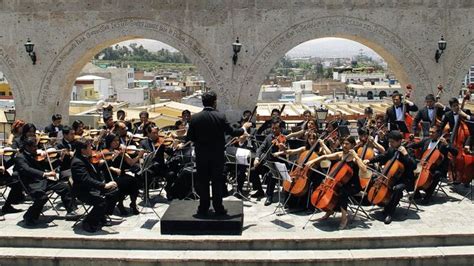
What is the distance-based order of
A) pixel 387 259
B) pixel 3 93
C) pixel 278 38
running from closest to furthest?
pixel 387 259 → pixel 278 38 → pixel 3 93

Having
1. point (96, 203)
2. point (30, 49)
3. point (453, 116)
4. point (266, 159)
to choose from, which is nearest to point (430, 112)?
point (453, 116)

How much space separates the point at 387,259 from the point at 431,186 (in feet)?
7.89

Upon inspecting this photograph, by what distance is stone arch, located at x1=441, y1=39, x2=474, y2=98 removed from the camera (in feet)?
42.7

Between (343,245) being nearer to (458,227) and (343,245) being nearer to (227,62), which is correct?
(458,227)

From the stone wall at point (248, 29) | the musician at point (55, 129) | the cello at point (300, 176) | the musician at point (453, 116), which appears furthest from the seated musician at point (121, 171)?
the musician at point (453, 116)

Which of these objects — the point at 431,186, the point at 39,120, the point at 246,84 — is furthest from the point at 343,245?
the point at 39,120

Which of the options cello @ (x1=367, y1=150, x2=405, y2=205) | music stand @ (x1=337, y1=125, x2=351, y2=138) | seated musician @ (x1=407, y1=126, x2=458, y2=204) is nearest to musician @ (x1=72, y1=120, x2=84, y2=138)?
music stand @ (x1=337, y1=125, x2=351, y2=138)

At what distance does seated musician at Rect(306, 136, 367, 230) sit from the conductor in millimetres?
1440

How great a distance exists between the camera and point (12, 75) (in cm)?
1352

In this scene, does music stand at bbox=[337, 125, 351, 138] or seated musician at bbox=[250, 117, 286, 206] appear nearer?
music stand at bbox=[337, 125, 351, 138]

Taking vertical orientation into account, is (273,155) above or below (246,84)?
below

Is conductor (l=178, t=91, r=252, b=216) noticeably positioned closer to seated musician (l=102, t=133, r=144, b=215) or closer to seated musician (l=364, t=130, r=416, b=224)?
seated musician (l=102, t=133, r=144, b=215)

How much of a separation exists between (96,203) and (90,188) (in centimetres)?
23

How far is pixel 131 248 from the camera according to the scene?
24.7 feet
